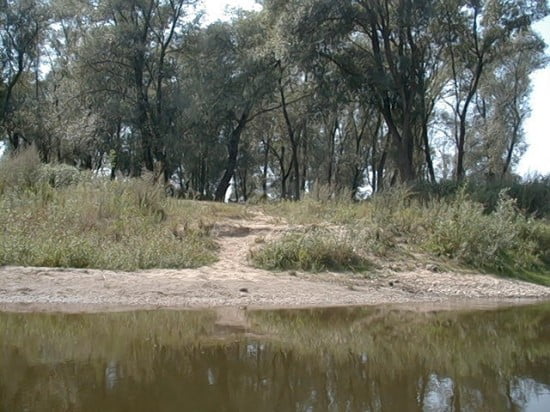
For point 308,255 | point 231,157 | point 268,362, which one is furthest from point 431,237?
point 231,157

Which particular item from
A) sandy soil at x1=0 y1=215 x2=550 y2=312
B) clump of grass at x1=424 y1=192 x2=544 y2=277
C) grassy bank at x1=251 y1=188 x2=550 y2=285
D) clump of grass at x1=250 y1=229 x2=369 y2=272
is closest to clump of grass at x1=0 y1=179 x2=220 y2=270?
sandy soil at x1=0 y1=215 x2=550 y2=312

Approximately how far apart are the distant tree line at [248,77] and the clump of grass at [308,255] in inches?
297

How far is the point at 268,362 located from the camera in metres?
7.55

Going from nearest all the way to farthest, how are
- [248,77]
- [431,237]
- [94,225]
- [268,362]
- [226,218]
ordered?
[268,362], [94,225], [431,237], [226,218], [248,77]

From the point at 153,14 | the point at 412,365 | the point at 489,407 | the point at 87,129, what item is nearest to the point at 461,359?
the point at 412,365

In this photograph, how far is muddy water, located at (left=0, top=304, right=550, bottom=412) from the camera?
6016 millimetres

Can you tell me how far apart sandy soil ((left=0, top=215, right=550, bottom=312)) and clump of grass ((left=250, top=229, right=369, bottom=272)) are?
19.8 inches

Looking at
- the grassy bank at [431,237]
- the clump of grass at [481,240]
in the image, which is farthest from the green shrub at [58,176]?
the clump of grass at [481,240]

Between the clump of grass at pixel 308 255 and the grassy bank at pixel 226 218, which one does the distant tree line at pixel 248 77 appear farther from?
the clump of grass at pixel 308 255

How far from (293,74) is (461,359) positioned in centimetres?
3133

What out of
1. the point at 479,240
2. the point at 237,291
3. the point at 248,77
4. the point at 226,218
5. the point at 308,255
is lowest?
the point at 237,291

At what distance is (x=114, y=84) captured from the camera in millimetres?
36250

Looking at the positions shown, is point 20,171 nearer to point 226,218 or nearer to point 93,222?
point 93,222

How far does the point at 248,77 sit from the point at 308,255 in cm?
2183
